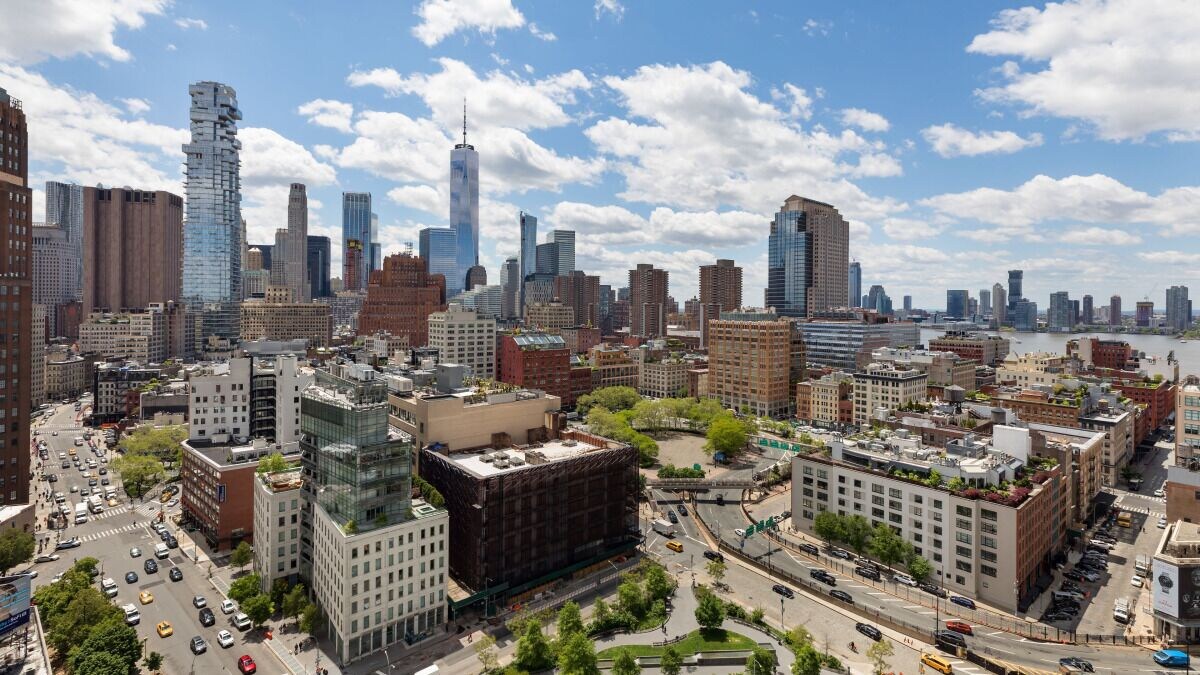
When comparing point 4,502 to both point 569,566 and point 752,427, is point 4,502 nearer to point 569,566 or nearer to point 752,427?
point 569,566

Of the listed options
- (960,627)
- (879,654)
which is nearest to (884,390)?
(960,627)

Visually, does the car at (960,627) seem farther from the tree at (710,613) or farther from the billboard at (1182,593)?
the tree at (710,613)

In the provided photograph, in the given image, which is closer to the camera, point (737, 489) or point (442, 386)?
point (442, 386)

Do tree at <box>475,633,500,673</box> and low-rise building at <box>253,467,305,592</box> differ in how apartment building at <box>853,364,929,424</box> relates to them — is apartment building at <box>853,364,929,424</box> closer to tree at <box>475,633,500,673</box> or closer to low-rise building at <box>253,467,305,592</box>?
tree at <box>475,633,500,673</box>

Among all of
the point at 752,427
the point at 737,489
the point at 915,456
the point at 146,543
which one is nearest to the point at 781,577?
the point at 915,456

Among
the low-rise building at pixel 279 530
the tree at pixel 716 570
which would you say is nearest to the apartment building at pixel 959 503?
the tree at pixel 716 570

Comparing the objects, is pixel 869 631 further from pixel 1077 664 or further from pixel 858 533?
pixel 858 533
